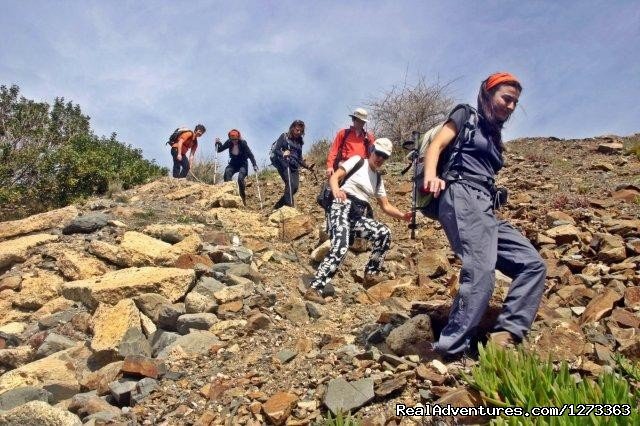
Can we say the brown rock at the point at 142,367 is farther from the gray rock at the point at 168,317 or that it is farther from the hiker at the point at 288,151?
the hiker at the point at 288,151

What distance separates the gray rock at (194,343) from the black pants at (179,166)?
8740 millimetres

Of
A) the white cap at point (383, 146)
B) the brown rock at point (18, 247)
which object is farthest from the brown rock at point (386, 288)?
the brown rock at point (18, 247)

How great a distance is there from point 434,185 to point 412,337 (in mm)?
1109

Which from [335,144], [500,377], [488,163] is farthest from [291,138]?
[500,377]

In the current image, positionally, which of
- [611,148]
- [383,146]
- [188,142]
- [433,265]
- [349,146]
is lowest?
A: [433,265]

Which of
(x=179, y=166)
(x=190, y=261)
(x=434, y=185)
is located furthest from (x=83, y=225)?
(x=434, y=185)

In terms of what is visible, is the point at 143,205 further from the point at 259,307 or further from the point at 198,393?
the point at 198,393

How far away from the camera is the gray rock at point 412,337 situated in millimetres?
3610

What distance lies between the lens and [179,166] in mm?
12953

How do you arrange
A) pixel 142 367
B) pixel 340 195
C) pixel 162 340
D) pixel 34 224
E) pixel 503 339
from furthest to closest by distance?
1. pixel 34 224
2. pixel 340 195
3. pixel 162 340
4. pixel 142 367
5. pixel 503 339

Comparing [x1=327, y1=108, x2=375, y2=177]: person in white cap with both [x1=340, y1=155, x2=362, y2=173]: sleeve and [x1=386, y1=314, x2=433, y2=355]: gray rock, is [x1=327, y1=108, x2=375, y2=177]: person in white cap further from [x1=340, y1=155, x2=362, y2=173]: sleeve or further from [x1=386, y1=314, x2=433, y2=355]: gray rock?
[x1=386, y1=314, x2=433, y2=355]: gray rock

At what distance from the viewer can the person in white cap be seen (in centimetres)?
729

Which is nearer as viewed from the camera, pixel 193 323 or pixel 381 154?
pixel 193 323

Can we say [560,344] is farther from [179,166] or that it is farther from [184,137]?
[179,166]
